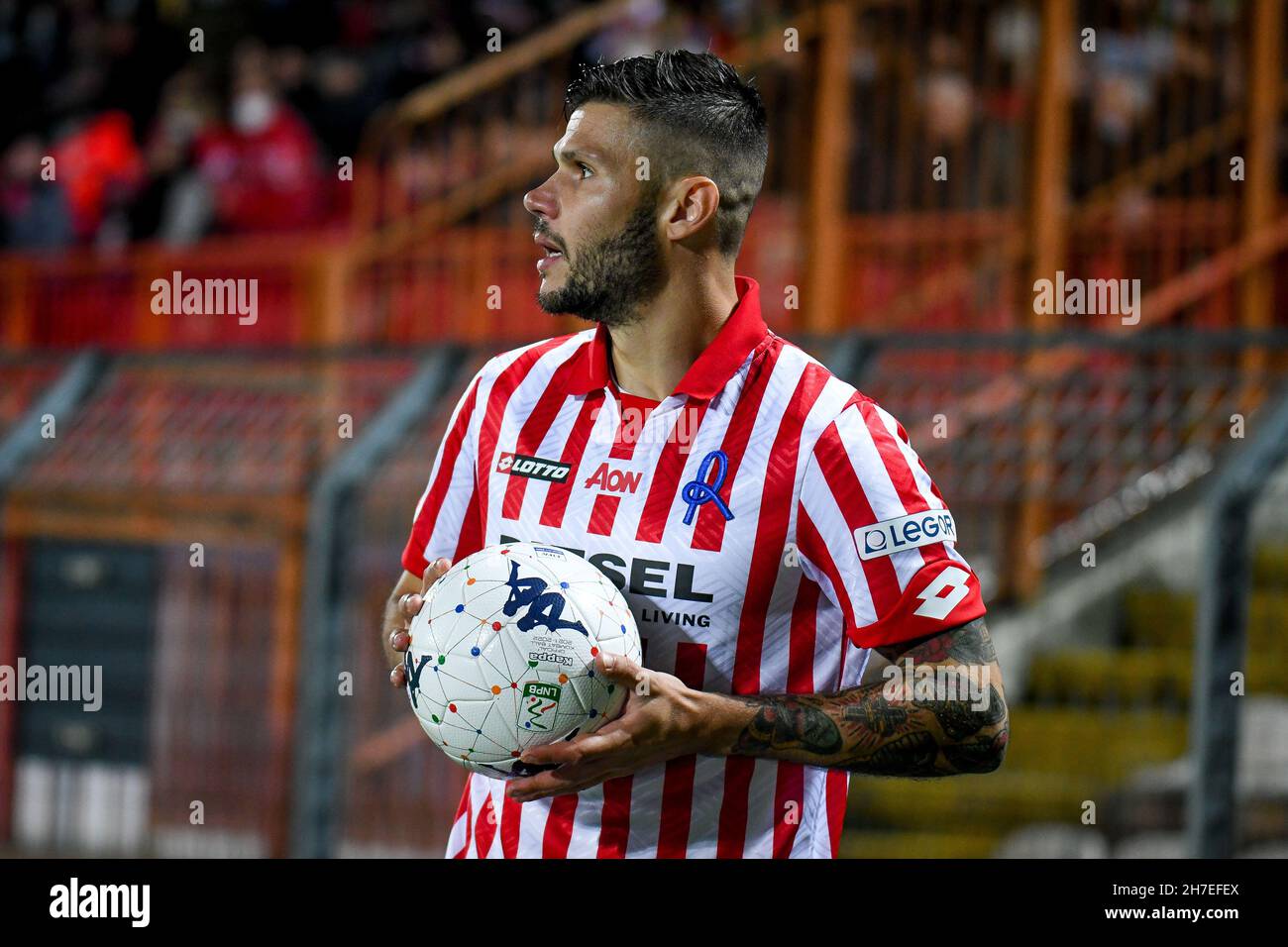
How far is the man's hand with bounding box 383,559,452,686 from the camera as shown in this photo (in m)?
2.54

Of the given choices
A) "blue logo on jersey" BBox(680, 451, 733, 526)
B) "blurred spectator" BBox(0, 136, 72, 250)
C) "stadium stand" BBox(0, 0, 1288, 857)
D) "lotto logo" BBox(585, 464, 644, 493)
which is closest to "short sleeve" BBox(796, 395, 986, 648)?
"blue logo on jersey" BBox(680, 451, 733, 526)

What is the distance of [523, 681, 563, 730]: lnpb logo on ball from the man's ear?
736mm

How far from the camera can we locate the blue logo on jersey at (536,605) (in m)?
2.39

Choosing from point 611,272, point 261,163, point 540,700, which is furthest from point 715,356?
point 261,163

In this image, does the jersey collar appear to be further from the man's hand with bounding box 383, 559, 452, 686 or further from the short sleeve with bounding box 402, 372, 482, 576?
the man's hand with bounding box 383, 559, 452, 686

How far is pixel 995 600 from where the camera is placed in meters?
5.97

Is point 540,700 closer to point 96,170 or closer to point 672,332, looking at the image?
point 672,332

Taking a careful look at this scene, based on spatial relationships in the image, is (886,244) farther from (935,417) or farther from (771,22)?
(935,417)

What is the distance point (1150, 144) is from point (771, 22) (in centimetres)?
194

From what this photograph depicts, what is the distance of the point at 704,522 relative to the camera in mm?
2529

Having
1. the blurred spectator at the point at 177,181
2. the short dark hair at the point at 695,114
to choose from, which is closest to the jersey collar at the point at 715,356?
the short dark hair at the point at 695,114
